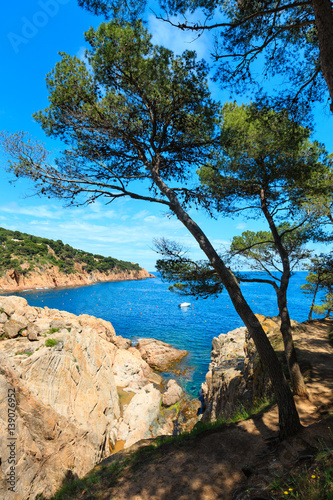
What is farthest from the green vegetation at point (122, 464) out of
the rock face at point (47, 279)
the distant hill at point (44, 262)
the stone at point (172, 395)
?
the distant hill at point (44, 262)

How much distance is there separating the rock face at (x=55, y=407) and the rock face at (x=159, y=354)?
7.72 m

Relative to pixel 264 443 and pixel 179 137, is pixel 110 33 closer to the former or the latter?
pixel 179 137

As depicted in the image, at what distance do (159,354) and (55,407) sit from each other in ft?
58.2

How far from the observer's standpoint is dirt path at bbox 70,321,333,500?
3584 millimetres

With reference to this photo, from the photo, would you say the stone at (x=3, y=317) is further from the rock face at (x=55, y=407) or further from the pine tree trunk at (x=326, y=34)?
the pine tree trunk at (x=326, y=34)

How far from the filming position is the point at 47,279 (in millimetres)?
82750

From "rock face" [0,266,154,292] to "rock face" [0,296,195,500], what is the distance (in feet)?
231

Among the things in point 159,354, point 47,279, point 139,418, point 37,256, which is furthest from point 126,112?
point 37,256

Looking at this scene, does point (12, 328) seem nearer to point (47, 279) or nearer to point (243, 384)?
point (243, 384)

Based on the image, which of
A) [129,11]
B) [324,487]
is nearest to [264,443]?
[324,487]

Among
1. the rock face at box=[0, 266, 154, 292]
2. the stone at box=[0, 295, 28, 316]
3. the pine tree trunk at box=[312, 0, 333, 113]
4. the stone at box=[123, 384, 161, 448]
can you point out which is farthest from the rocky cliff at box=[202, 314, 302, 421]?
the rock face at box=[0, 266, 154, 292]

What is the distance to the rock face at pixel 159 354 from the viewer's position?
2274 centimetres

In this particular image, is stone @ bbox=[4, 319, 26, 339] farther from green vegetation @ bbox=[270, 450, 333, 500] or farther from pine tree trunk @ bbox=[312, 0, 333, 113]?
pine tree trunk @ bbox=[312, 0, 333, 113]

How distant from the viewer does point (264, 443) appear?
4.45 m
